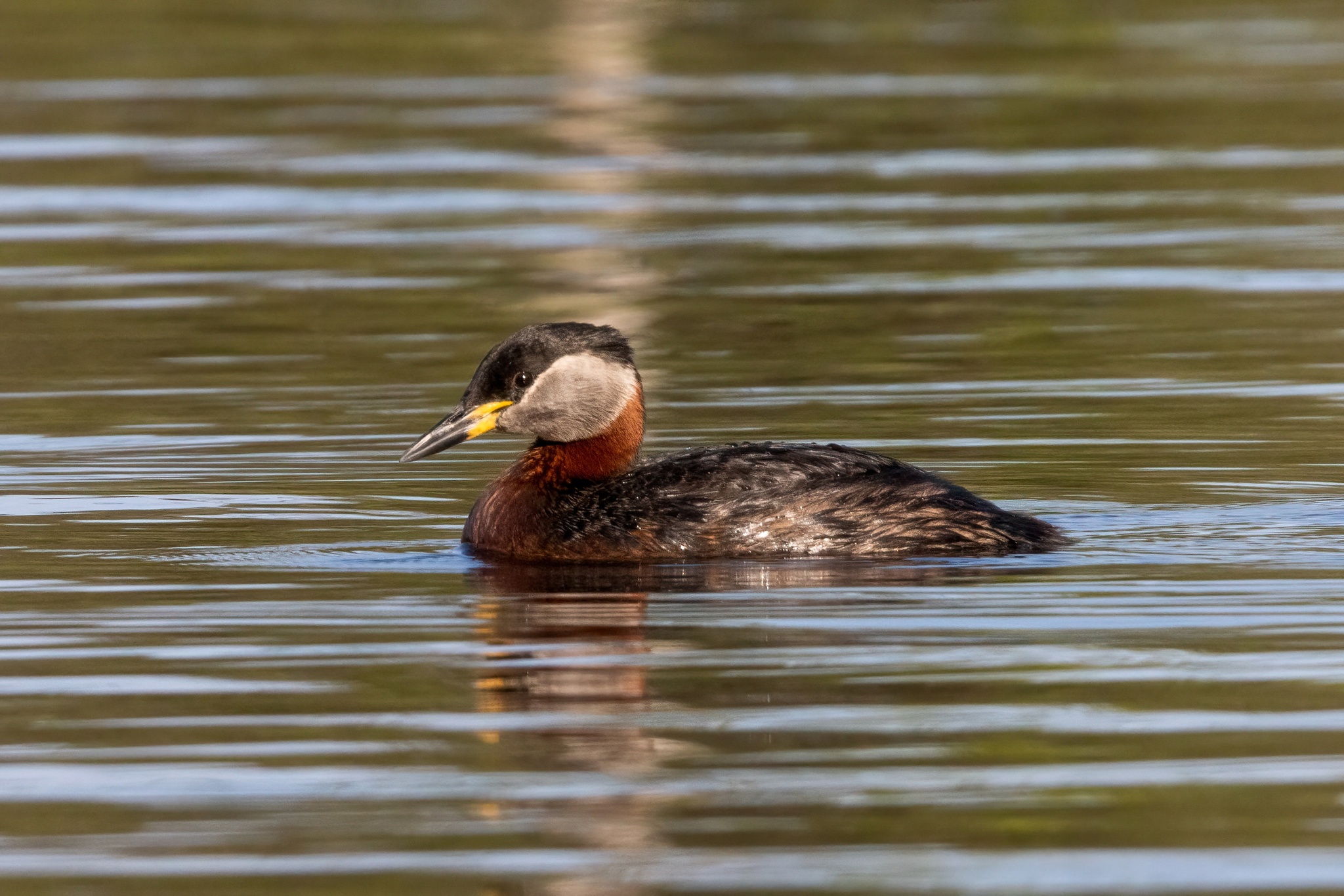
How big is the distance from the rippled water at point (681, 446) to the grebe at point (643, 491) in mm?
198

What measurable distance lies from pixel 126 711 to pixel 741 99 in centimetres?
2021

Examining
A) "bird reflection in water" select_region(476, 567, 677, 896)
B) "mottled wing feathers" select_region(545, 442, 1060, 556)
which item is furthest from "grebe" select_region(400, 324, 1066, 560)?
"bird reflection in water" select_region(476, 567, 677, 896)

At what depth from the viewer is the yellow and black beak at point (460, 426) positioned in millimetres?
10891

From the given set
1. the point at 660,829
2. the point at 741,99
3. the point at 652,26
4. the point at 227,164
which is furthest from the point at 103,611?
the point at 652,26

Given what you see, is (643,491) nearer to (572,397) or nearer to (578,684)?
(572,397)

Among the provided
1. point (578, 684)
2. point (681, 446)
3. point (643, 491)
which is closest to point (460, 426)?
point (643, 491)

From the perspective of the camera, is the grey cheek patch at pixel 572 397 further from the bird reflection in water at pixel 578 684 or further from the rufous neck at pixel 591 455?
the bird reflection in water at pixel 578 684

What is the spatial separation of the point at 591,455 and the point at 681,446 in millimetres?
1697

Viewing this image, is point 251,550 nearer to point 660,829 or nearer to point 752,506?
point 752,506

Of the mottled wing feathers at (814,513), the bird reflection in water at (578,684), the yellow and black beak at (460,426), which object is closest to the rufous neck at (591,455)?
the yellow and black beak at (460,426)

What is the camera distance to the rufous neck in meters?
11.0

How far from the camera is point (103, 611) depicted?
937cm

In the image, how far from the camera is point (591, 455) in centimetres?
1105

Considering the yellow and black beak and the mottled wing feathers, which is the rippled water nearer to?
the mottled wing feathers
